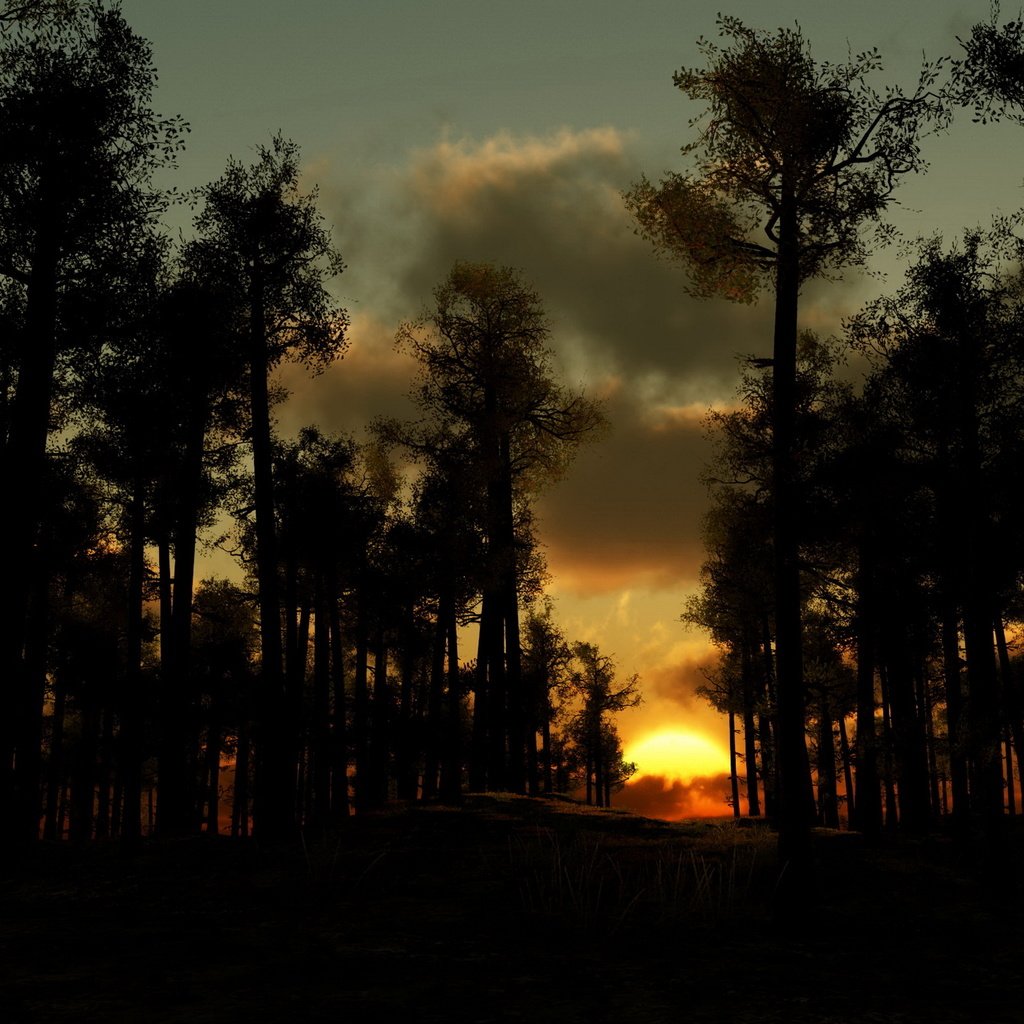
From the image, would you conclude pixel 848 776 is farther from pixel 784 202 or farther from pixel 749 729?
pixel 784 202

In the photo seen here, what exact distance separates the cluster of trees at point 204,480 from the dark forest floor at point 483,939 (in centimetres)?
263

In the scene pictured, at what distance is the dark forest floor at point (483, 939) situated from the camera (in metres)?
6.50

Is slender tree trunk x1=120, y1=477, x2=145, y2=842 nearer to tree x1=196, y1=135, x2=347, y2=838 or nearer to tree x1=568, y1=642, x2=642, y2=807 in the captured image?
tree x1=196, y1=135, x2=347, y2=838

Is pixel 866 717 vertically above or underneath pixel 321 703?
underneath

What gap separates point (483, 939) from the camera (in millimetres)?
8922

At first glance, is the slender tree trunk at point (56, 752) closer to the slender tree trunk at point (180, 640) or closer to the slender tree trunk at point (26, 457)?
the slender tree trunk at point (180, 640)

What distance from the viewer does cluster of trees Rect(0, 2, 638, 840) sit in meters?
12.4

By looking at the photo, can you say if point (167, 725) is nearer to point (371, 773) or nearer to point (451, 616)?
point (451, 616)

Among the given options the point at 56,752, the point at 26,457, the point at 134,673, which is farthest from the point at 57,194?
the point at 56,752

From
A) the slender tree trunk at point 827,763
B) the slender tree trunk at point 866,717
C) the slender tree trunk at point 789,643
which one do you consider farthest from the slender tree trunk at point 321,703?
the slender tree trunk at point 789,643

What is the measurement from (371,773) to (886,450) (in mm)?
18287

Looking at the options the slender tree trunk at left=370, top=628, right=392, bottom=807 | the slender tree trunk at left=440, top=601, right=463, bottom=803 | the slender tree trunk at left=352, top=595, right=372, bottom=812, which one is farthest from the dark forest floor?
the slender tree trunk at left=370, top=628, right=392, bottom=807

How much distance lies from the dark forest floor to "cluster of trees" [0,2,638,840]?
263 centimetres

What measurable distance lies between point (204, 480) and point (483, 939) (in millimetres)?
13701
